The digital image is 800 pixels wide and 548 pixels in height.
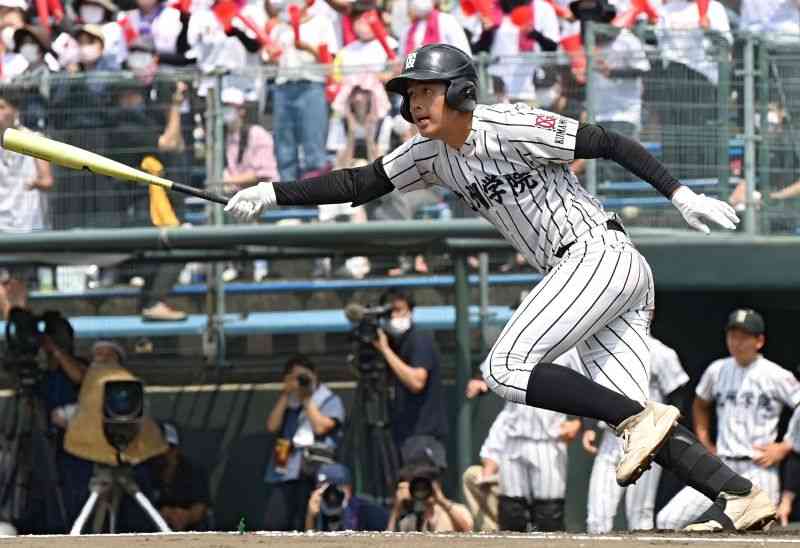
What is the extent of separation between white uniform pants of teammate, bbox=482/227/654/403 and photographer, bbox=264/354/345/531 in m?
4.85

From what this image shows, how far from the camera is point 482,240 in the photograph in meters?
10.9

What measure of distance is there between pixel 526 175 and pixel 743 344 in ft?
13.8

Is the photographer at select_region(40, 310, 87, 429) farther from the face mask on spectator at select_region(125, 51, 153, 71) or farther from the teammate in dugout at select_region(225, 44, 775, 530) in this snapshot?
the teammate in dugout at select_region(225, 44, 775, 530)

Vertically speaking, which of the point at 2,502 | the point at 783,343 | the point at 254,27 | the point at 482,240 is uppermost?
the point at 254,27

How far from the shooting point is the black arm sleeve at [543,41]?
10828 millimetres

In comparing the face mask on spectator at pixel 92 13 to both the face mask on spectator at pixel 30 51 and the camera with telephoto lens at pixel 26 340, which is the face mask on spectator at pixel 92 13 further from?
the camera with telephoto lens at pixel 26 340

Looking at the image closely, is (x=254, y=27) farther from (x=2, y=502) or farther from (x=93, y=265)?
(x=2, y=502)

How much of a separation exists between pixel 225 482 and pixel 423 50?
6519 millimetres

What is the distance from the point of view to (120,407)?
10.5 m

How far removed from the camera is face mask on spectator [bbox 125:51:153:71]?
37.1 ft

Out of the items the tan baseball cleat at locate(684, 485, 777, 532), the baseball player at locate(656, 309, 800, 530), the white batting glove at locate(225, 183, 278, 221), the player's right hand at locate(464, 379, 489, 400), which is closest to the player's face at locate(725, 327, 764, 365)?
the baseball player at locate(656, 309, 800, 530)

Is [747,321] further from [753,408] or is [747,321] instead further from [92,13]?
[92,13]

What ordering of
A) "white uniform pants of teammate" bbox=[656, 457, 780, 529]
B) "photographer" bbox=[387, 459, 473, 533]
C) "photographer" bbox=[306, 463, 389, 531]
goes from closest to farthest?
1. "white uniform pants of teammate" bbox=[656, 457, 780, 529]
2. "photographer" bbox=[387, 459, 473, 533]
3. "photographer" bbox=[306, 463, 389, 531]

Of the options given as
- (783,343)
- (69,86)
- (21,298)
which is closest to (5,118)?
(69,86)
